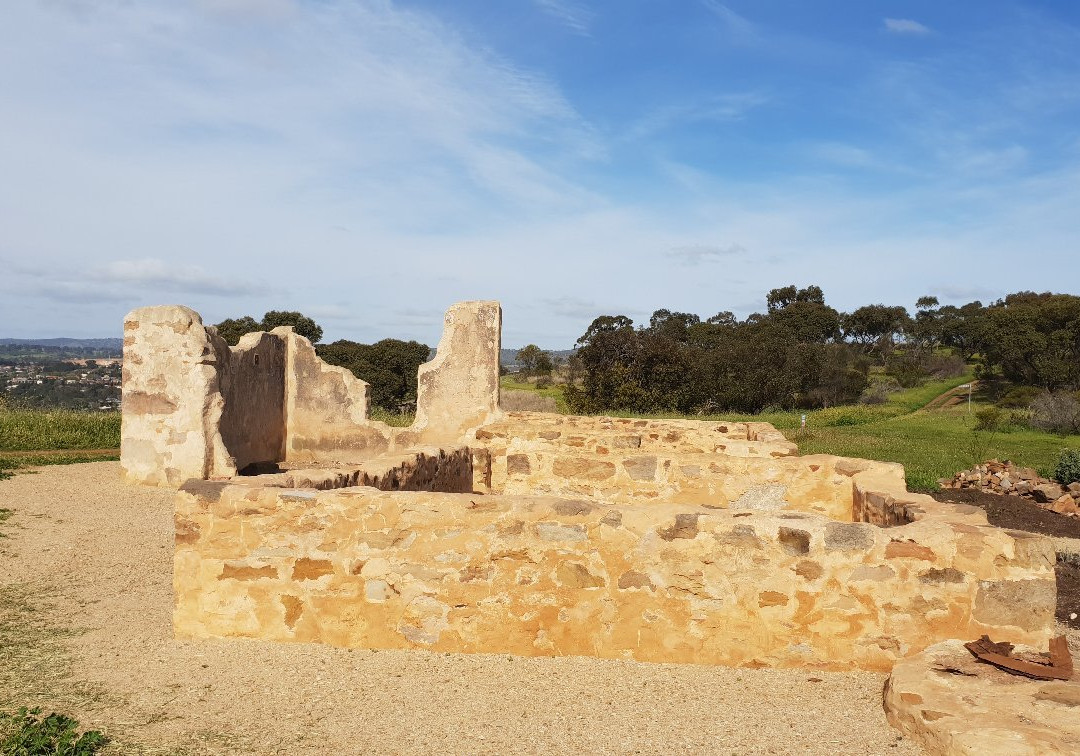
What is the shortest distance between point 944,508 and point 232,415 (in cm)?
965

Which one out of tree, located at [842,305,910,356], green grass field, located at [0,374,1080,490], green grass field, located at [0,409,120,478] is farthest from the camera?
tree, located at [842,305,910,356]

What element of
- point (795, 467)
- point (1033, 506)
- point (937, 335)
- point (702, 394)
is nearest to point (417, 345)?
point (702, 394)

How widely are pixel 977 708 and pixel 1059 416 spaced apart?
72.0 feet

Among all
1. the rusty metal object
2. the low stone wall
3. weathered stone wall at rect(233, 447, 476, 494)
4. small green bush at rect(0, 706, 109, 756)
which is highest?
the low stone wall

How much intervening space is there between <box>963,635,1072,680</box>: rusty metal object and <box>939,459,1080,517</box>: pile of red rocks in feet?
27.5

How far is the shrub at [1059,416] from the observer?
Answer: 21219mm

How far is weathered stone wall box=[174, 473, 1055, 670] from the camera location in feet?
13.9

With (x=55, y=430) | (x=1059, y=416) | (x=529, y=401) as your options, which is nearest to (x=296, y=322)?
(x=529, y=401)

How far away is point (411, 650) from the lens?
4.61m

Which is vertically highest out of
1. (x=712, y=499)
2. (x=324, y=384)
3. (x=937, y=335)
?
(x=937, y=335)

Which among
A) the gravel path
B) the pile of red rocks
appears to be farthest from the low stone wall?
the pile of red rocks

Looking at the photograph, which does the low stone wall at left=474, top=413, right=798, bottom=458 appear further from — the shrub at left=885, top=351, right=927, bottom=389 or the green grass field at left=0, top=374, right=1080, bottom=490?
the shrub at left=885, top=351, right=927, bottom=389

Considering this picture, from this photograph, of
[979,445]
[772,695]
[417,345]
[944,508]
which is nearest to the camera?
[772,695]

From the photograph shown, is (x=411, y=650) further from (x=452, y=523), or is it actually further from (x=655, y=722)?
(x=655, y=722)
